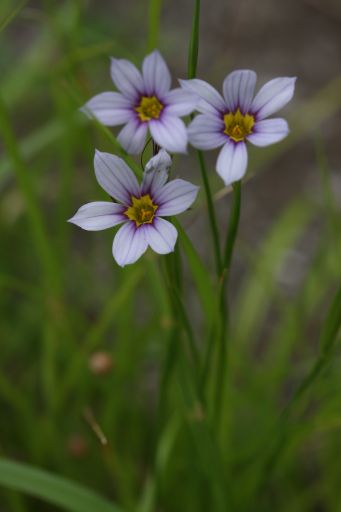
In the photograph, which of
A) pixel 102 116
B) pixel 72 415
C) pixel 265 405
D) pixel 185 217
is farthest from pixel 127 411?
pixel 102 116

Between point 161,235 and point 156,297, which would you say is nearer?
point 161,235

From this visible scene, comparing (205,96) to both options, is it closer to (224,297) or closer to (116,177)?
Answer: (116,177)

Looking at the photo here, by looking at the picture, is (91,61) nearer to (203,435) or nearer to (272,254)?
(272,254)

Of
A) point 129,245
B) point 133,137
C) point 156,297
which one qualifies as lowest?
point 156,297

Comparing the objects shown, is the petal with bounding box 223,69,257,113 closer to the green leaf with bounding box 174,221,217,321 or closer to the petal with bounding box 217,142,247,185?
the petal with bounding box 217,142,247,185

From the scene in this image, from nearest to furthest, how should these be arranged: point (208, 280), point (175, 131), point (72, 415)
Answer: point (175, 131), point (208, 280), point (72, 415)

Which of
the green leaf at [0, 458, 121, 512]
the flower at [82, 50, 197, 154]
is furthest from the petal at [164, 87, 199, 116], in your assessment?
the green leaf at [0, 458, 121, 512]

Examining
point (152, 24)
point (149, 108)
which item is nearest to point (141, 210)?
point (149, 108)
